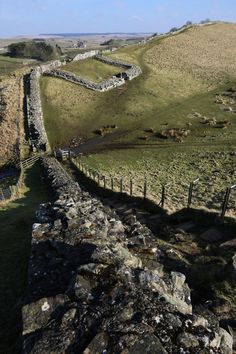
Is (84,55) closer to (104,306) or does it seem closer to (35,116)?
(35,116)

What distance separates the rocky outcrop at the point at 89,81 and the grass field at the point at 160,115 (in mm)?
1711

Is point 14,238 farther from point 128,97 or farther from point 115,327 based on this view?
point 128,97

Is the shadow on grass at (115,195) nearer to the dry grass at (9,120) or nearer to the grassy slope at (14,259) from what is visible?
the grassy slope at (14,259)

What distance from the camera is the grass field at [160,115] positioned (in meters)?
44.7

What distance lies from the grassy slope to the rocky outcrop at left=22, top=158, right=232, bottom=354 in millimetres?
1426

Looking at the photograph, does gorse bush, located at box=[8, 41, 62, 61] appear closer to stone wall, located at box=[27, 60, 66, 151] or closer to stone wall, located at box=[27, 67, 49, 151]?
stone wall, located at box=[27, 60, 66, 151]

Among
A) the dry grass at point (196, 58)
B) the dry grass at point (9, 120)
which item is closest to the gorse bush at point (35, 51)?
the dry grass at point (196, 58)

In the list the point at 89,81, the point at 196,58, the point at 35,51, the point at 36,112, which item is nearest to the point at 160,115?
the point at 89,81

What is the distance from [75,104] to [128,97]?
34.7ft

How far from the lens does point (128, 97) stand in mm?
70562

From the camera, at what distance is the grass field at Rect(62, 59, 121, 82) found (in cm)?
7838

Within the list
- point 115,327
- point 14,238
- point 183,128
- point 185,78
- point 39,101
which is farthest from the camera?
point 185,78

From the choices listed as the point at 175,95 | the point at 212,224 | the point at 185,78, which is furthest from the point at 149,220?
the point at 185,78

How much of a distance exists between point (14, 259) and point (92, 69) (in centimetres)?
6998
